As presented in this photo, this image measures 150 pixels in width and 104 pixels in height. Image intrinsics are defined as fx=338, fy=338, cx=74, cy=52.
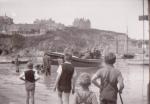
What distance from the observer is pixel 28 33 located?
141 inches

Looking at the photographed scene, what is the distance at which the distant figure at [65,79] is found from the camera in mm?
3312

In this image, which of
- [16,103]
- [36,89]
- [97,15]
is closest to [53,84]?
[36,89]

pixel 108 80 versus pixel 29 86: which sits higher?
pixel 108 80

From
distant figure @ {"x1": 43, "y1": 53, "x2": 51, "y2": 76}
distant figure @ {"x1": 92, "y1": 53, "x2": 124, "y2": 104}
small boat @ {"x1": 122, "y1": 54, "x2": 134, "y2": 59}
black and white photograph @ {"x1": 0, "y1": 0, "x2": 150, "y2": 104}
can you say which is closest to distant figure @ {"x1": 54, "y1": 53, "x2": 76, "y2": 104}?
black and white photograph @ {"x1": 0, "y1": 0, "x2": 150, "y2": 104}

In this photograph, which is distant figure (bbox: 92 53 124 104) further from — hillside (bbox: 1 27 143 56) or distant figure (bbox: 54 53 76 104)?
hillside (bbox: 1 27 143 56)

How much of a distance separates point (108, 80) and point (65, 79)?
488 millimetres

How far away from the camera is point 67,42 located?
11.6 ft

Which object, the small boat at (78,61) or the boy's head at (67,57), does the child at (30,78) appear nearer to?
the small boat at (78,61)

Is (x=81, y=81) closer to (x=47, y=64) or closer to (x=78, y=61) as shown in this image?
(x=78, y=61)

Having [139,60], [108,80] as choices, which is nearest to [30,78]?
[108,80]

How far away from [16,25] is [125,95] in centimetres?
137

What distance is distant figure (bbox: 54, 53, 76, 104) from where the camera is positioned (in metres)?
3.31

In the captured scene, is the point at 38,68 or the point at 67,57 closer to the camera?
the point at 67,57

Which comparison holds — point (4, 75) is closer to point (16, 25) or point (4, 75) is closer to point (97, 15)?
point (16, 25)
